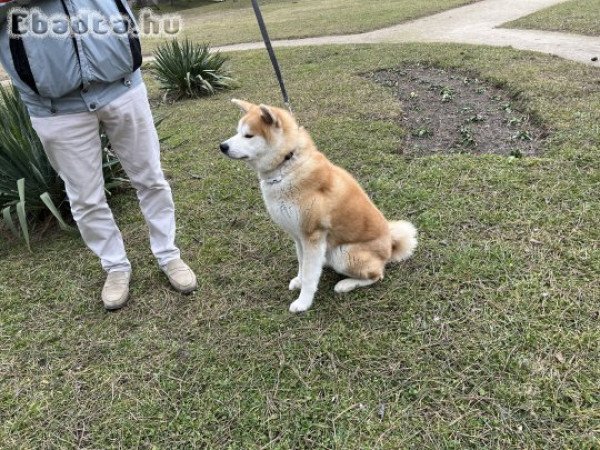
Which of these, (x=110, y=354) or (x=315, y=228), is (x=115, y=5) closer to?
(x=315, y=228)

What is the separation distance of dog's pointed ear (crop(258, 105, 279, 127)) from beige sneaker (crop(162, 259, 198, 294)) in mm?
1399

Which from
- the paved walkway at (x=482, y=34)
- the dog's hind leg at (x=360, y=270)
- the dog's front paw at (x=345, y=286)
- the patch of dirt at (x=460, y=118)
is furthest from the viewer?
the paved walkway at (x=482, y=34)

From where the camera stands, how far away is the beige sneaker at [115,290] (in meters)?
3.21

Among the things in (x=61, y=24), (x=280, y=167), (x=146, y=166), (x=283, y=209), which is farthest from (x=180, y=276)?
(x=61, y=24)

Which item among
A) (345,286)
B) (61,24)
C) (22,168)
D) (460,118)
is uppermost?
(61,24)

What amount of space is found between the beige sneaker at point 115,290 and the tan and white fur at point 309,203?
4.32ft

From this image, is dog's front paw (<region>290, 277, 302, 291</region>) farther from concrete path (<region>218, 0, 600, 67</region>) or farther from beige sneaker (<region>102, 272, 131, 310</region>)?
concrete path (<region>218, 0, 600, 67</region>)

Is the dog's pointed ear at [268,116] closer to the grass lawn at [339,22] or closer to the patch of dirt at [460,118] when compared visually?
the patch of dirt at [460,118]

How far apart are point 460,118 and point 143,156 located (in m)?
4.02

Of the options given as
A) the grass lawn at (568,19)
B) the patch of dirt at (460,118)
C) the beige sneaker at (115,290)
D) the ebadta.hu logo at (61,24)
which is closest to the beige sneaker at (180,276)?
the beige sneaker at (115,290)

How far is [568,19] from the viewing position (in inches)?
390

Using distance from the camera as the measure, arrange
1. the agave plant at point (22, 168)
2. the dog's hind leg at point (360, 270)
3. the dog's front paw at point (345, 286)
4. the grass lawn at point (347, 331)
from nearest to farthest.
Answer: the grass lawn at point (347, 331) < the dog's hind leg at point (360, 270) < the dog's front paw at point (345, 286) < the agave plant at point (22, 168)

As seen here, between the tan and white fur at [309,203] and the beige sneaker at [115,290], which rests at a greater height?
the tan and white fur at [309,203]

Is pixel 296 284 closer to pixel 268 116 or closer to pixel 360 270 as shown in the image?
pixel 360 270
